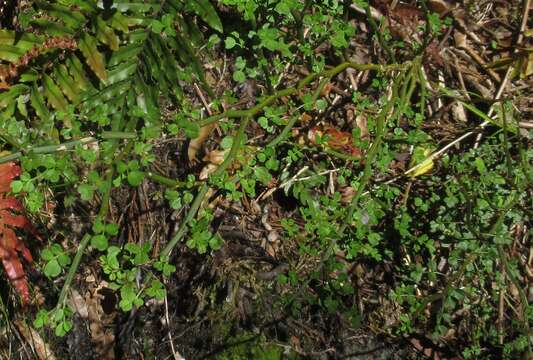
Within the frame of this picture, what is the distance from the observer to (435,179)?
284cm

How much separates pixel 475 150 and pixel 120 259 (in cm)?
164

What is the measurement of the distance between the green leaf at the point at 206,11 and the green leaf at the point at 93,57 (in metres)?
0.44

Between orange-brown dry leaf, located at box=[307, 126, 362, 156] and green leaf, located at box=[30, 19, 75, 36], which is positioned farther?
orange-brown dry leaf, located at box=[307, 126, 362, 156]

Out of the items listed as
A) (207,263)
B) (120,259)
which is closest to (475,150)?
(207,263)

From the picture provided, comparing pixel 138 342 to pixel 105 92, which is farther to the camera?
pixel 138 342

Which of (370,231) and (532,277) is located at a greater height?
(370,231)

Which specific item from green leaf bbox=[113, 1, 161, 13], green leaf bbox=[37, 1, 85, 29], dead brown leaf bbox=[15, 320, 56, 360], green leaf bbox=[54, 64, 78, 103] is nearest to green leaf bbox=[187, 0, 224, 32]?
green leaf bbox=[113, 1, 161, 13]

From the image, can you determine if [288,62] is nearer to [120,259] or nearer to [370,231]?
[370,231]

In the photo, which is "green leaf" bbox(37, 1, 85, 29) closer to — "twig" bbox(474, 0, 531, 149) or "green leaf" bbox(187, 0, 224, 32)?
"green leaf" bbox(187, 0, 224, 32)

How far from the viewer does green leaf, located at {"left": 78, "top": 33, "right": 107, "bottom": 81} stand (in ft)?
8.70

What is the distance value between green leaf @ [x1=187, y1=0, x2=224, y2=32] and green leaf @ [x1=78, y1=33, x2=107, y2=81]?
44 centimetres

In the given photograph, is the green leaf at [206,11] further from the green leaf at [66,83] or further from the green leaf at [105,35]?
the green leaf at [66,83]

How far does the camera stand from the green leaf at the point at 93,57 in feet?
8.70

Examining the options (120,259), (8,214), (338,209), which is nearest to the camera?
(120,259)
